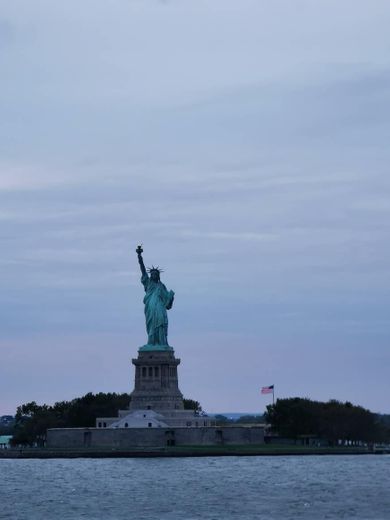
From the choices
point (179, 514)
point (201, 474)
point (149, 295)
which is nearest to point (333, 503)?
point (179, 514)

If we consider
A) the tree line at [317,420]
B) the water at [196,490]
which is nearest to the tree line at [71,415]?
the tree line at [317,420]

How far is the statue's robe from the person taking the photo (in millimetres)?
151875

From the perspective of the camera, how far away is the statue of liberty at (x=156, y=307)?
151800mm

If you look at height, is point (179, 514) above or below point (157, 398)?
below

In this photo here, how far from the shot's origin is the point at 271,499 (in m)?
83.6

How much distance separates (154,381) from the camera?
149750mm

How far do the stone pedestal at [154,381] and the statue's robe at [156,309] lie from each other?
1.83 m

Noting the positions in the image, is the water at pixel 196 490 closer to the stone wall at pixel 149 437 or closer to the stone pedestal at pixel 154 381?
the stone wall at pixel 149 437

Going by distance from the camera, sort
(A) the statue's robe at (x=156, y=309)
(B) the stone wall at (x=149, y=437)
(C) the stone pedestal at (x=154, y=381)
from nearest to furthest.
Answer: (B) the stone wall at (x=149, y=437) < (C) the stone pedestal at (x=154, y=381) < (A) the statue's robe at (x=156, y=309)

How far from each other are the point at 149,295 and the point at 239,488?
61427 millimetres

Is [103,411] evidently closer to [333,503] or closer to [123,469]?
[123,469]

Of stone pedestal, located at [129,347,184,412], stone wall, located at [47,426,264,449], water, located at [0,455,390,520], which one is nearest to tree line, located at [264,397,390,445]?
stone wall, located at [47,426,264,449]

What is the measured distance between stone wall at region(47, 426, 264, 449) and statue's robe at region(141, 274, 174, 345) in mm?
10803

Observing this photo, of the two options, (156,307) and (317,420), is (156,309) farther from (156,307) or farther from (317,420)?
(317,420)
